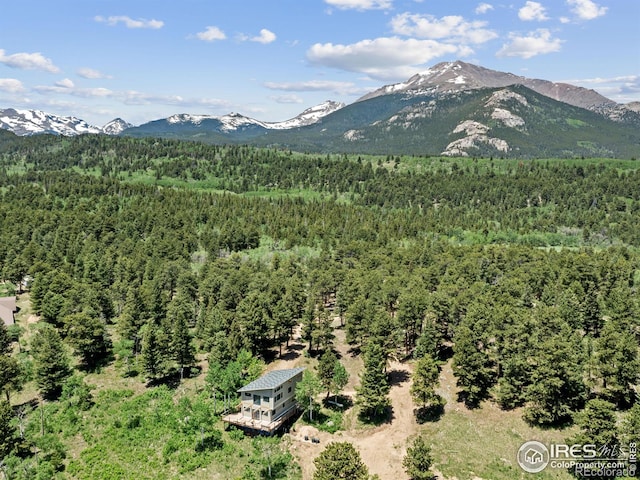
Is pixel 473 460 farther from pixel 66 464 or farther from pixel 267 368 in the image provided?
pixel 66 464

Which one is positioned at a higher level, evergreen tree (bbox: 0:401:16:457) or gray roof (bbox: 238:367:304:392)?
gray roof (bbox: 238:367:304:392)

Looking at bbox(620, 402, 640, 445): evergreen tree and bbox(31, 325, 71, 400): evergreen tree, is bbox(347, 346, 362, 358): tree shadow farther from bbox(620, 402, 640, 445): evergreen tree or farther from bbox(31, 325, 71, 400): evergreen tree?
bbox(31, 325, 71, 400): evergreen tree

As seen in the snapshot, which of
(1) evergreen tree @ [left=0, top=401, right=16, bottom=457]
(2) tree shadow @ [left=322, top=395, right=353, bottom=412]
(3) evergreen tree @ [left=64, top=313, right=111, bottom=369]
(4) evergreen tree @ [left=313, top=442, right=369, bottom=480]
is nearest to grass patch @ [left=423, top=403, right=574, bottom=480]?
(2) tree shadow @ [left=322, top=395, right=353, bottom=412]

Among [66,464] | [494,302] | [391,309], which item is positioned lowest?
[66,464]

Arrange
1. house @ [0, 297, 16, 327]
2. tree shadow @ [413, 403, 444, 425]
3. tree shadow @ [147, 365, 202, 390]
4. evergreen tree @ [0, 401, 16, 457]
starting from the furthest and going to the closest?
house @ [0, 297, 16, 327]
tree shadow @ [147, 365, 202, 390]
tree shadow @ [413, 403, 444, 425]
evergreen tree @ [0, 401, 16, 457]

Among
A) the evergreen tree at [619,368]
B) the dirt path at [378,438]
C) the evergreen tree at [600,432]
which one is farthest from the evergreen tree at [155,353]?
the evergreen tree at [619,368]

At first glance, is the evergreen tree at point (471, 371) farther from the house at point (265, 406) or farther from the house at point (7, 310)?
the house at point (7, 310)

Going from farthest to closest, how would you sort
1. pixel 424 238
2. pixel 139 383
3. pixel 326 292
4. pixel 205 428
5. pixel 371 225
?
1. pixel 371 225
2. pixel 424 238
3. pixel 326 292
4. pixel 139 383
5. pixel 205 428

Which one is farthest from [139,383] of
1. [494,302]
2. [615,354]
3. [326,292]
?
[615,354]

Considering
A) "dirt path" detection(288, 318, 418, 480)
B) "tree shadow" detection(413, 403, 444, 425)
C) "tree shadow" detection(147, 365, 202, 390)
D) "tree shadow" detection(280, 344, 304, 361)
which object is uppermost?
"tree shadow" detection(413, 403, 444, 425)
